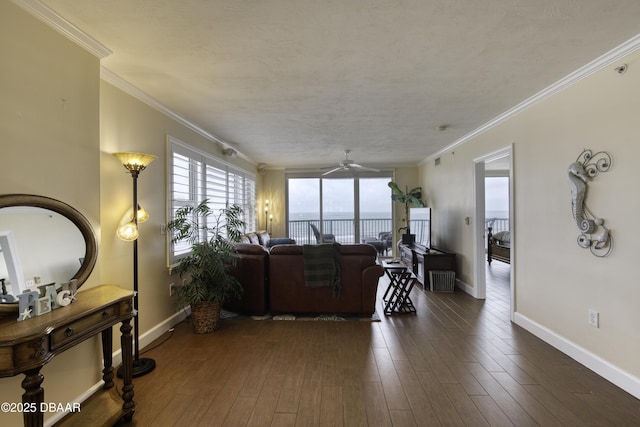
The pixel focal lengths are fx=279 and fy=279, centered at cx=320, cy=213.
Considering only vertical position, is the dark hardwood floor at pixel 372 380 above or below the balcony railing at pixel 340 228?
below

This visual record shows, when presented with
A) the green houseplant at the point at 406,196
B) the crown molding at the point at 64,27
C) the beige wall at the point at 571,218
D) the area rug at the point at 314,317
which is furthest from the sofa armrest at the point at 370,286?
the crown molding at the point at 64,27

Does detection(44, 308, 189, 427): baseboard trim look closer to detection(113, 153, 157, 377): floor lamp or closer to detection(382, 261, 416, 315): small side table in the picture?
detection(113, 153, 157, 377): floor lamp

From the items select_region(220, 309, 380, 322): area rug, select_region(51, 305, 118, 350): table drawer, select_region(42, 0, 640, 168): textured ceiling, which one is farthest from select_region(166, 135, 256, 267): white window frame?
select_region(51, 305, 118, 350): table drawer

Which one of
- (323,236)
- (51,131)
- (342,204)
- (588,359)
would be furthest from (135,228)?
(342,204)

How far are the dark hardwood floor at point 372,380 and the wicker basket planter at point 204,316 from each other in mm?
96

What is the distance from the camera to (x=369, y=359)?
2.61 meters

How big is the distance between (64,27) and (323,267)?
10.2 feet

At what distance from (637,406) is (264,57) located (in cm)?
372

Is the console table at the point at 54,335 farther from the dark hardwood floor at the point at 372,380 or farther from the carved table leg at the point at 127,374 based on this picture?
the dark hardwood floor at the point at 372,380

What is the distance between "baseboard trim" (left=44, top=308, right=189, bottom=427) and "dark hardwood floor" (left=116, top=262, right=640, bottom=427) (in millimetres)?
138

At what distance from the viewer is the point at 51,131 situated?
175 cm

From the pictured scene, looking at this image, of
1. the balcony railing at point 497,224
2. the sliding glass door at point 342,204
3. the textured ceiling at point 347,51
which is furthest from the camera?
the balcony railing at point 497,224

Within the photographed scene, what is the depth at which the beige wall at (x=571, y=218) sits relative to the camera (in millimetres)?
2110

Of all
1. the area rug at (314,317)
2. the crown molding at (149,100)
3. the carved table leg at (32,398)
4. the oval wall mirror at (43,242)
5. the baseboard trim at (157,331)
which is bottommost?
the area rug at (314,317)
